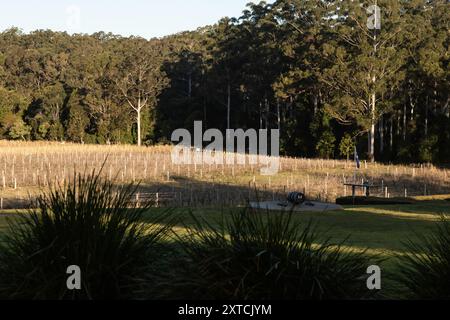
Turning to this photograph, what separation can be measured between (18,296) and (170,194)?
20952mm

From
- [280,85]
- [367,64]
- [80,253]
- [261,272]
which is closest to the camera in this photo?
[261,272]

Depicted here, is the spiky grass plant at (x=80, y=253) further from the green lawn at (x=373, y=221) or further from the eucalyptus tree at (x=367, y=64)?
the eucalyptus tree at (x=367, y=64)

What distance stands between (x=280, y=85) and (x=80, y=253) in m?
52.7

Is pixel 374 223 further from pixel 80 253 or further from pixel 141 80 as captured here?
pixel 141 80

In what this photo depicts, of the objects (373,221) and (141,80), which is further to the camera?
(141,80)

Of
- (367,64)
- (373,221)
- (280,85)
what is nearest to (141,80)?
(280,85)

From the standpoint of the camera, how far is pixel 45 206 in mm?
6883

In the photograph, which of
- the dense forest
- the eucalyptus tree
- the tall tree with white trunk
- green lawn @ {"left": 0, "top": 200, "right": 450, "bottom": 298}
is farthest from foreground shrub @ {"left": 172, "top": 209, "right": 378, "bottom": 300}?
the tall tree with white trunk

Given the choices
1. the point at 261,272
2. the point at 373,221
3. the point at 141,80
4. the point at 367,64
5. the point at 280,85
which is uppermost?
the point at 141,80

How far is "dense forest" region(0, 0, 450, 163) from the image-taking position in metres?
49.6

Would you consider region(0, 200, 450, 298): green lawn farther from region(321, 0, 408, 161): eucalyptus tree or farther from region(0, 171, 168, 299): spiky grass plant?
region(321, 0, 408, 161): eucalyptus tree

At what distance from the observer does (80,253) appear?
255 inches

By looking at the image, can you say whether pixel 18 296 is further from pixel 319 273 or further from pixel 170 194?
pixel 170 194

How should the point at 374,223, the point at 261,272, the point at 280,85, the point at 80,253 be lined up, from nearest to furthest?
the point at 261,272
the point at 80,253
the point at 374,223
the point at 280,85
